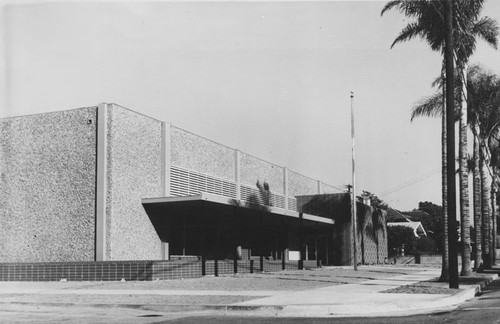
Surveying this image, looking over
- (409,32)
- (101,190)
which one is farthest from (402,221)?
(101,190)

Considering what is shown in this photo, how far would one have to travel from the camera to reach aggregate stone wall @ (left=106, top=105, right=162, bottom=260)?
26.9 metres

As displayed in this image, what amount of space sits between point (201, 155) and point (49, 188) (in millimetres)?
8546

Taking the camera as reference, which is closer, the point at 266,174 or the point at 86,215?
the point at 86,215

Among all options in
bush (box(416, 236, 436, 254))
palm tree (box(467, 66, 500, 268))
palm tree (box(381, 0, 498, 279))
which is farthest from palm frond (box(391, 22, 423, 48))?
bush (box(416, 236, 436, 254))

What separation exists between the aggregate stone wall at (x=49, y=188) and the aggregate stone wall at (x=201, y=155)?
495 centimetres

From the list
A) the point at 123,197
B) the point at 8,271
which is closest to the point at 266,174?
the point at 123,197

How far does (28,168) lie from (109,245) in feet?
18.9

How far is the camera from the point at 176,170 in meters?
31.3

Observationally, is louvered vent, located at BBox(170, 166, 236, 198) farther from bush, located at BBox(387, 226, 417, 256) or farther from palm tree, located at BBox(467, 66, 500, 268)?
bush, located at BBox(387, 226, 417, 256)

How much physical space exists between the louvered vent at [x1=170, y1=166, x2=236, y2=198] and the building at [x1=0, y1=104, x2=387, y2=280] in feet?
0.19

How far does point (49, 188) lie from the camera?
28.0 m

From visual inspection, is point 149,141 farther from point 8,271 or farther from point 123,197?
point 8,271

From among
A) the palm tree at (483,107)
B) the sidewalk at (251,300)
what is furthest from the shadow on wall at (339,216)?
the sidewalk at (251,300)

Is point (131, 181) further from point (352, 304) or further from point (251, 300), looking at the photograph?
point (352, 304)
